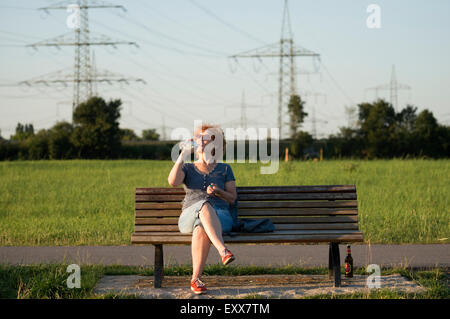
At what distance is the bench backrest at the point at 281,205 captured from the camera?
6.09 meters

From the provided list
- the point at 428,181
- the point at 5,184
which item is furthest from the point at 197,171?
the point at 5,184

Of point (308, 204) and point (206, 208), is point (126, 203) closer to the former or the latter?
point (308, 204)

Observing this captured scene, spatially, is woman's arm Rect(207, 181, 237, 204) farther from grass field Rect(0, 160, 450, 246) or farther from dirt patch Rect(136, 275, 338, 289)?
grass field Rect(0, 160, 450, 246)

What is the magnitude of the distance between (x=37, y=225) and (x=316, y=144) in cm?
3772

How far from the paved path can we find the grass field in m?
0.62

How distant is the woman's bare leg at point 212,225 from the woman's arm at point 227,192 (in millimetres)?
235

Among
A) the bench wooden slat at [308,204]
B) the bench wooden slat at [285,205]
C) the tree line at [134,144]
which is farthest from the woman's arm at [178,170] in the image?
the tree line at [134,144]

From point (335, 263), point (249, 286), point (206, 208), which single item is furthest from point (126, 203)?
point (335, 263)

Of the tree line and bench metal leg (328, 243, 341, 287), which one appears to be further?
the tree line

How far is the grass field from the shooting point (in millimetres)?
9148

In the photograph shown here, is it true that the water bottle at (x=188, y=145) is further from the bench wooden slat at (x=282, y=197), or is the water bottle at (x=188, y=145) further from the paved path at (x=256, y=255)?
the paved path at (x=256, y=255)

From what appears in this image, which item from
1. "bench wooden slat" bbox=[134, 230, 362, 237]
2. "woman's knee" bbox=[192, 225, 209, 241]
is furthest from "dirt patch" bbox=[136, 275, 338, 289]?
"woman's knee" bbox=[192, 225, 209, 241]

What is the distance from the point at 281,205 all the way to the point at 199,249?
1196 mm
